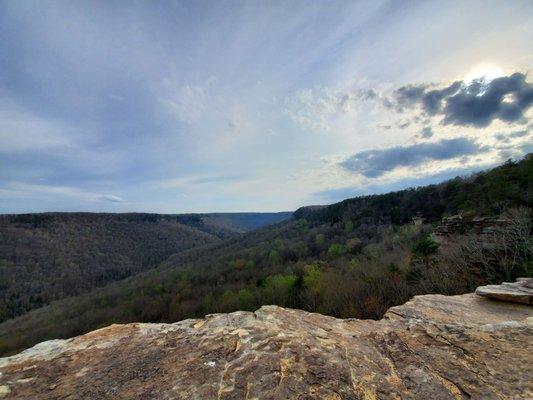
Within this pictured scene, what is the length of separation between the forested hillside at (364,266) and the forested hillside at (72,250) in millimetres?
39193

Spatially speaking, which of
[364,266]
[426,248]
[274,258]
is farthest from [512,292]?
[274,258]

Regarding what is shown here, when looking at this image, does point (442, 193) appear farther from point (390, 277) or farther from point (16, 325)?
point (16, 325)

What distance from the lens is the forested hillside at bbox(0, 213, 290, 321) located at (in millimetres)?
103625

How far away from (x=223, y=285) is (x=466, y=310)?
50590mm

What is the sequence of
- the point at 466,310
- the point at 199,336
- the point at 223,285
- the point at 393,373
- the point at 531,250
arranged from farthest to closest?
1. the point at 223,285
2. the point at 531,250
3. the point at 466,310
4. the point at 199,336
5. the point at 393,373

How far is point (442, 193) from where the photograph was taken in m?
47.3

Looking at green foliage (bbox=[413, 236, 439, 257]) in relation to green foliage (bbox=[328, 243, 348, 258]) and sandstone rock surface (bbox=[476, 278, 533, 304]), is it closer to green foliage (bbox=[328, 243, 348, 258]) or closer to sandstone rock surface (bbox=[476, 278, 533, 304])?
sandstone rock surface (bbox=[476, 278, 533, 304])

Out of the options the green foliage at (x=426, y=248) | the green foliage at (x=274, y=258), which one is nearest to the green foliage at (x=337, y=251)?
the green foliage at (x=274, y=258)

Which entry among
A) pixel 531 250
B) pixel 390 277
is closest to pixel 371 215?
pixel 390 277

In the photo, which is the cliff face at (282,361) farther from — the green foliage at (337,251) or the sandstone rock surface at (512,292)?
the green foliage at (337,251)

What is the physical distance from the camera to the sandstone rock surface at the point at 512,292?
5.13m

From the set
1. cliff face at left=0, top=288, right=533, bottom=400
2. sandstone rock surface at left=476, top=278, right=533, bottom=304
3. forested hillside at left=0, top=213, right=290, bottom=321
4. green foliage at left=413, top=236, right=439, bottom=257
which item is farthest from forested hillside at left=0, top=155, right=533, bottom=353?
forested hillside at left=0, top=213, right=290, bottom=321

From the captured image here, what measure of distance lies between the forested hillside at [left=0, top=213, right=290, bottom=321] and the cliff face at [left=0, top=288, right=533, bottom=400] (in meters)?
118

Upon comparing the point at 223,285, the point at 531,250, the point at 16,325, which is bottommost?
the point at 16,325
